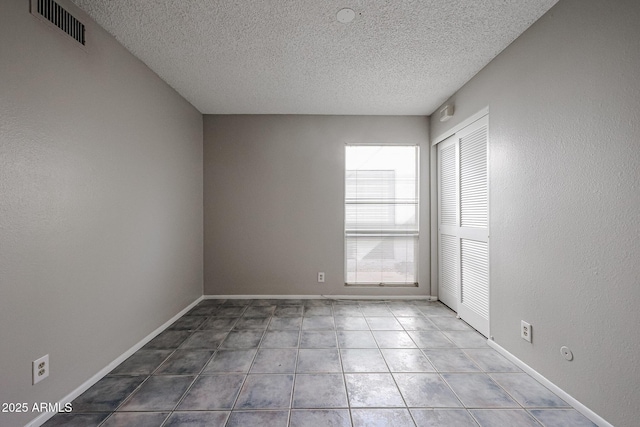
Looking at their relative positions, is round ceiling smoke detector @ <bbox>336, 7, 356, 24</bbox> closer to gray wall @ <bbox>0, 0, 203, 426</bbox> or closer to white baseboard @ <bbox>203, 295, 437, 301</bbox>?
gray wall @ <bbox>0, 0, 203, 426</bbox>

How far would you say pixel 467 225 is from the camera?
2928mm

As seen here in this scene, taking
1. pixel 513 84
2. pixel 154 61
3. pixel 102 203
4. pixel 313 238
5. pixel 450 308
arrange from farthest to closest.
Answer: pixel 313 238 → pixel 450 308 → pixel 154 61 → pixel 513 84 → pixel 102 203

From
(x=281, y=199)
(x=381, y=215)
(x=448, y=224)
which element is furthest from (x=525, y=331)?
(x=281, y=199)

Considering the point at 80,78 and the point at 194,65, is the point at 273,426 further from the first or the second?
the point at 194,65

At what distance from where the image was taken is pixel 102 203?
1976 mm

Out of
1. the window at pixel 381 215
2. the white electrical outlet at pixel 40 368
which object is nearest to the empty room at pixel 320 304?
the white electrical outlet at pixel 40 368

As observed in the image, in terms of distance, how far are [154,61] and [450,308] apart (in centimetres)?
427

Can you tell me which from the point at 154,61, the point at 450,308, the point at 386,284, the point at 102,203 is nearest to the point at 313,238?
the point at 386,284

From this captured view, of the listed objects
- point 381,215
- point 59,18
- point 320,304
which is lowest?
point 320,304

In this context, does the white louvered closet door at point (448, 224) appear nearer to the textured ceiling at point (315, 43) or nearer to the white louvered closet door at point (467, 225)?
the white louvered closet door at point (467, 225)

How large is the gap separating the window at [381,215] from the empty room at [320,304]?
18.4 inches

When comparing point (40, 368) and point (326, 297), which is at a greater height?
point (40, 368)

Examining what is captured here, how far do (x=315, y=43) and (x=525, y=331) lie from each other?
9.26ft

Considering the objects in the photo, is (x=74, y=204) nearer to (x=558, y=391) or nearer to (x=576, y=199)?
(x=576, y=199)
